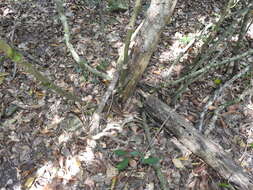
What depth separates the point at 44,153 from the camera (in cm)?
303

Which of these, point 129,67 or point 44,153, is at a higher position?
point 129,67

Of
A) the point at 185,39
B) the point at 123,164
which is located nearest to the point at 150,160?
the point at 123,164

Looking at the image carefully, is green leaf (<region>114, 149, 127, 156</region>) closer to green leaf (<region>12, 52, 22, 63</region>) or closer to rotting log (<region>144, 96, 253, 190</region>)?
rotting log (<region>144, 96, 253, 190</region>)

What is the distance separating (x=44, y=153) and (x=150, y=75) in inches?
74.9

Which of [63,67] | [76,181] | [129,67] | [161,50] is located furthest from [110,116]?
[161,50]

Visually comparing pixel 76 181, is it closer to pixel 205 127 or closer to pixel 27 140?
pixel 27 140

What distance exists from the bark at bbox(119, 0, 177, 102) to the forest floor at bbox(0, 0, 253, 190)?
1.09 feet

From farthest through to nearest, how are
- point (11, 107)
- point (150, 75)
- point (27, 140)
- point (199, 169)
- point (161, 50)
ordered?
point (161, 50)
point (150, 75)
point (11, 107)
point (27, 140)
point (199, 169)

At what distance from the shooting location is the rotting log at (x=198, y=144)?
2686 mm

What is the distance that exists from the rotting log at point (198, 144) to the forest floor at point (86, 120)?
0.11 meters

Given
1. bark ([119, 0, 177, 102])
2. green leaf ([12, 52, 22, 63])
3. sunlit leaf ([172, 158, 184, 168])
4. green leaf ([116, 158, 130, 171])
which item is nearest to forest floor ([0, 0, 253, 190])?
sunlit leaf ([172, 158, 184, 168])

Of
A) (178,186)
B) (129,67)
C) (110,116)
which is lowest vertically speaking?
(178,186)

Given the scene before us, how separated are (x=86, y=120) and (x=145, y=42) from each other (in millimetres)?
1288

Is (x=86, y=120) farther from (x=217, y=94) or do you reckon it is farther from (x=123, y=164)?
(x=217, y=94)
